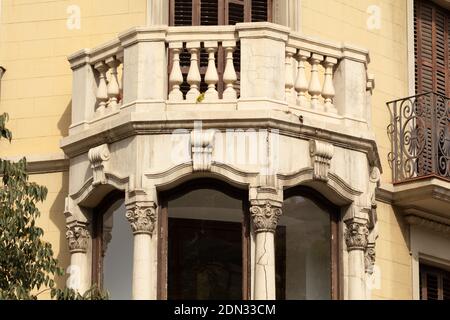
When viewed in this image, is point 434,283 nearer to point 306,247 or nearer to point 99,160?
point 306,247

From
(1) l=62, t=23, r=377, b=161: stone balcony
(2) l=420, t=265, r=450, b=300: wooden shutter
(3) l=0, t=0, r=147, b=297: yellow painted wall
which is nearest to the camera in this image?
(1) l=62, t=23, r=377, b=161: stone balcony

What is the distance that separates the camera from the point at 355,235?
894 inches

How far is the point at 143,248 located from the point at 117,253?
0.75 meters

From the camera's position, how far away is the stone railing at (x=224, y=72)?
22.3 metres

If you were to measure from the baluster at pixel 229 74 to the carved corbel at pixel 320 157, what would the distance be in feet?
3.39

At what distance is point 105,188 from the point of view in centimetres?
2262

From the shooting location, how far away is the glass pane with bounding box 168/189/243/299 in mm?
22000

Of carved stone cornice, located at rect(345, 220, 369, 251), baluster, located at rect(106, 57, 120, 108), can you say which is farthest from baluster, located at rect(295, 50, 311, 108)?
baluster, located at rect(106, 57, 120, 108)

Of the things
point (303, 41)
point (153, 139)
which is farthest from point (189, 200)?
point (303, 41)

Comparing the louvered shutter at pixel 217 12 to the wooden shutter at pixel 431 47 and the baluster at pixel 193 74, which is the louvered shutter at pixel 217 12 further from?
the wooden shutter at pixel 431 47

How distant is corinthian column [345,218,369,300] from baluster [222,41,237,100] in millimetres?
1980

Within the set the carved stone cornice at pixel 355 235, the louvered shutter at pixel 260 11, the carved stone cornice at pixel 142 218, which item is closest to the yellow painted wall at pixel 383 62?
the louvered shutter at pixel 260 11

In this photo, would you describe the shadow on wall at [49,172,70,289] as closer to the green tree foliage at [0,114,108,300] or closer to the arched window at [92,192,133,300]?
the arched window at [92,192,133,300]
